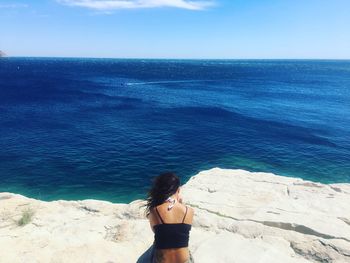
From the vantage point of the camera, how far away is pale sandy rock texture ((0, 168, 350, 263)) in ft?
35.7

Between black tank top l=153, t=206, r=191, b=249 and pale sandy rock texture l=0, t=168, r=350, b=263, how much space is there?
3.10 metres

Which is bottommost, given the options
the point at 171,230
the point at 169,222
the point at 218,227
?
the point at 218,227

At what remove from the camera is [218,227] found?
A: 13.0 meters

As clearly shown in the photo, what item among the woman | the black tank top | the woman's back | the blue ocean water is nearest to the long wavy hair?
the woman

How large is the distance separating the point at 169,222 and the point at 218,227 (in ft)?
21.3

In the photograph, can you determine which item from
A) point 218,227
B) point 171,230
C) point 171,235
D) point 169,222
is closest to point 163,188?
point 169,222

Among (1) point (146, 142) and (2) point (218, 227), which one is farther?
(1) point (146, 142)

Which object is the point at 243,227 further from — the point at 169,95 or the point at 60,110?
the point at 169,95

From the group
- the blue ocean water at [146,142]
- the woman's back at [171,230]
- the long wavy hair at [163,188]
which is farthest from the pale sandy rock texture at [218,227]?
the blue ocean water at [146,142]

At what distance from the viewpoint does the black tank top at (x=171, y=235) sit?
714 cm

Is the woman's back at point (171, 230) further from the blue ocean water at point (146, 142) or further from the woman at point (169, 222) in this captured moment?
the blue ocean water at point (146, 142)

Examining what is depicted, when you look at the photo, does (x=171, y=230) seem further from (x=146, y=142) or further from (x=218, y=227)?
(x=146, y=142)

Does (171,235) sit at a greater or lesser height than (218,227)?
greater

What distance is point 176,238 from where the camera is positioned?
718 cm
